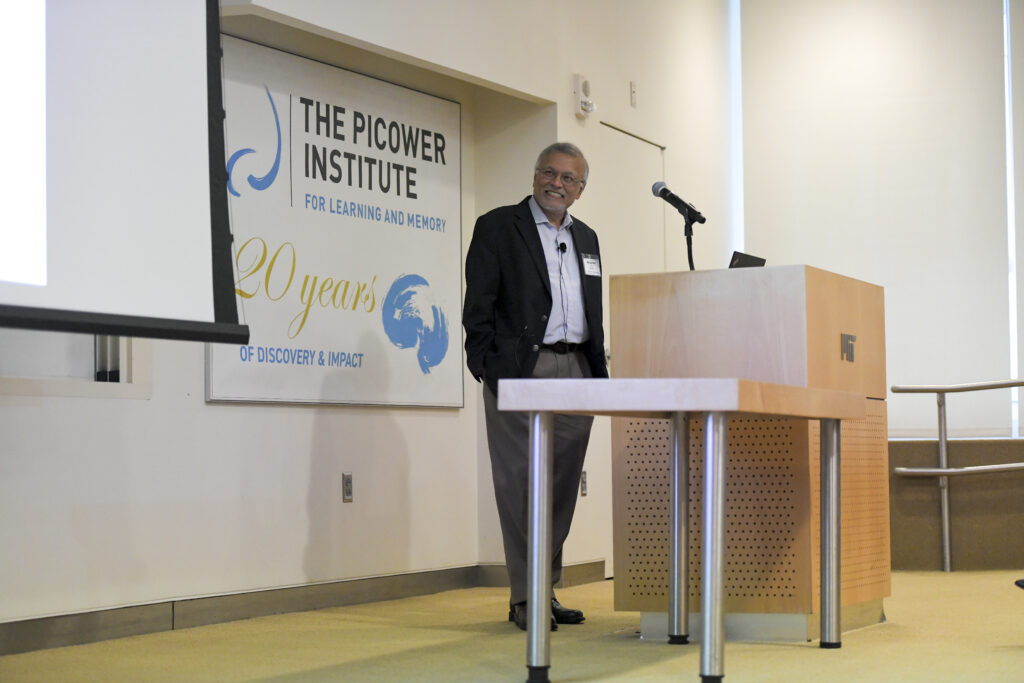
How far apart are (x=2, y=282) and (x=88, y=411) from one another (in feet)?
5.63

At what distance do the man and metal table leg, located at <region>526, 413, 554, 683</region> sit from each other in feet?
3.73

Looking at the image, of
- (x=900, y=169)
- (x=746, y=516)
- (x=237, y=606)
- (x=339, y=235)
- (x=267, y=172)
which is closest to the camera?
(x=746, y=516)

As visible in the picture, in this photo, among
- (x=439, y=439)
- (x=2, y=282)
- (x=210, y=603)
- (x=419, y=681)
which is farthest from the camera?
(x=439, y=439)

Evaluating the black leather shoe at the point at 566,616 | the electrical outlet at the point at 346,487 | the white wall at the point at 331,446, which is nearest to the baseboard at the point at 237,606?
the white wall at the point at 331,446

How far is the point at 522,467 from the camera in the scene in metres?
3.85

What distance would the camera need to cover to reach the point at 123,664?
321cm

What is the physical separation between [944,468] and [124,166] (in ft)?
15.9

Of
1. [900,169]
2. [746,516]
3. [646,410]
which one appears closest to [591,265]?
[746,516]

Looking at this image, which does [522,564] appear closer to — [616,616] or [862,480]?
[616,616]

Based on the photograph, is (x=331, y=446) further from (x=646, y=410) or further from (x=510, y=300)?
(x=646, y=410)

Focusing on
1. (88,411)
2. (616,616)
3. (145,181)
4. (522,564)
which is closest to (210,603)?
(88,411)

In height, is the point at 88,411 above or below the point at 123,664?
above

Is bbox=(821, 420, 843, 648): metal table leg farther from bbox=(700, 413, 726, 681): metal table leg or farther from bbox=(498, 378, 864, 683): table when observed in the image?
bbox=(700, 413, 726, 681): metal table leg

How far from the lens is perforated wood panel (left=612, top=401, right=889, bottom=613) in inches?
135
